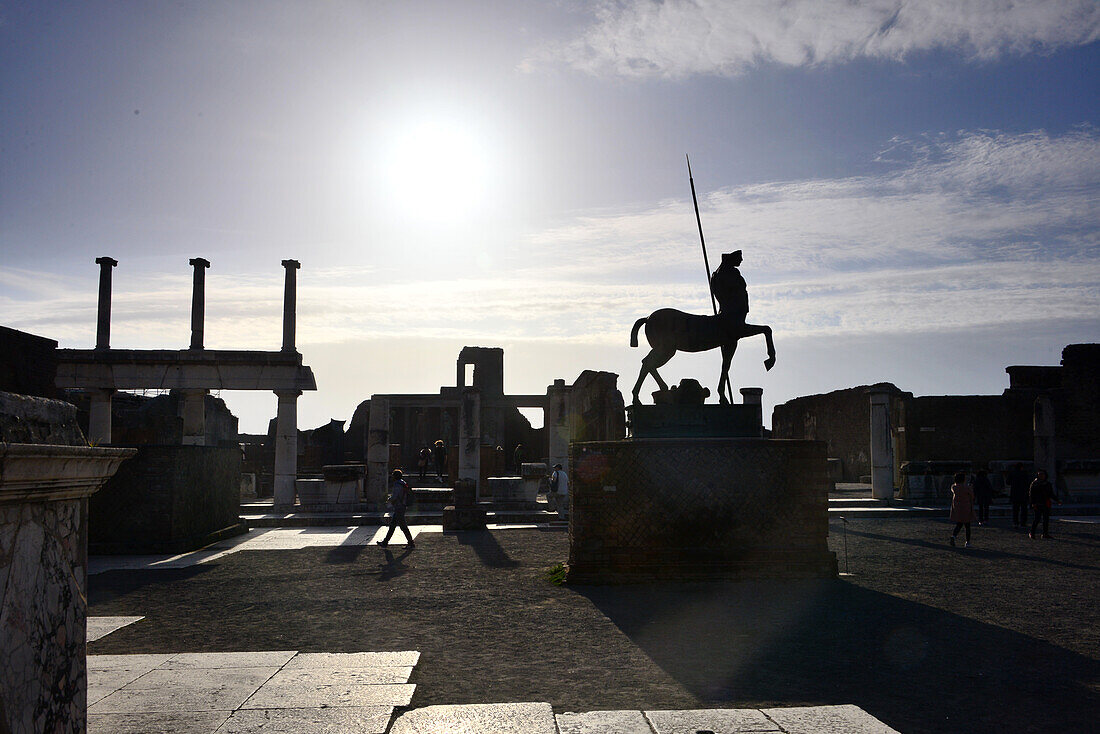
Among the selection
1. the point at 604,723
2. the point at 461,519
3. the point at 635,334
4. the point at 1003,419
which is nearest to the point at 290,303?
the point at 461,519

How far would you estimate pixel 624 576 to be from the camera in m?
9.02

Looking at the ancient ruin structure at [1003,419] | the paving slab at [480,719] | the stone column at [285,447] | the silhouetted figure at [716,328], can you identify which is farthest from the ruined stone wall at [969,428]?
the paving slab at [480,719]

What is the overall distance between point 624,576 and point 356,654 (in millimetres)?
3953

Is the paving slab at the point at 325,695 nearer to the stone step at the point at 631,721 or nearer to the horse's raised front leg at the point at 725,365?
the stone step at the point at 631,721

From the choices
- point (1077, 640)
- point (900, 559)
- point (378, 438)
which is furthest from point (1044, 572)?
point (378, 438)

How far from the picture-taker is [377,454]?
65.8ft

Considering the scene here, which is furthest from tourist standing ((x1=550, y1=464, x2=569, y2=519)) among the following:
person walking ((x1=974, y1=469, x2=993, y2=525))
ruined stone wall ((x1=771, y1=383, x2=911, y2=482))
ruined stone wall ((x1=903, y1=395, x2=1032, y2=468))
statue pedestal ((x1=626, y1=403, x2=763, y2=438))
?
ruined stone wall ((x1=903, y1=395, x2=1032, y2=468))

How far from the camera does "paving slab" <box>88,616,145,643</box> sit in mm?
6453

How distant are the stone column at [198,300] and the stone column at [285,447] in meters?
3.25

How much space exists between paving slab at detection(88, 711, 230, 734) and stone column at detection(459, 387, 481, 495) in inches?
627

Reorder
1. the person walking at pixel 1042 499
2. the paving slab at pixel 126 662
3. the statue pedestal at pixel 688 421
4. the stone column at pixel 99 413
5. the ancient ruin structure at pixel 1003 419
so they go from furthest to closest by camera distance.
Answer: the ancient ruin structure at pixel 1003 419
the stone column at pixel 99 413
the person walking at pixel 1042 499
the statue pedestal at pixel 688 421
the paving slab at pixel 126 662

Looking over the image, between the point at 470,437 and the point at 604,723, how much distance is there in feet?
55.0

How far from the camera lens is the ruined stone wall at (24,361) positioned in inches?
231

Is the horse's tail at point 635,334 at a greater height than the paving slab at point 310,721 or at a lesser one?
greater
